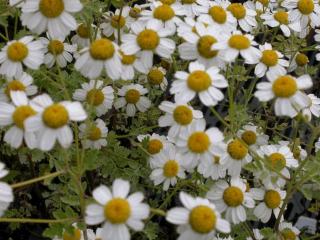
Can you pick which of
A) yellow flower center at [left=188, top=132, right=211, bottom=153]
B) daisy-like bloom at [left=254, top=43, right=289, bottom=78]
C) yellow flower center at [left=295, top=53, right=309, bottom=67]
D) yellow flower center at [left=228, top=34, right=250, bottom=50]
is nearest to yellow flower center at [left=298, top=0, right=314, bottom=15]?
yellow flower center at [left=295, top=53, right=309, bottom=67]

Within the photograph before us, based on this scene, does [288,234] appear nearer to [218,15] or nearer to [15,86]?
[218,15]

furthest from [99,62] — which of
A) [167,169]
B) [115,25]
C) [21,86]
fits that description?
[115,25]

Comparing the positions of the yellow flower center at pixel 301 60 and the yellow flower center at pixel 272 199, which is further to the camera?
the yellow flower center at pixel 301 60

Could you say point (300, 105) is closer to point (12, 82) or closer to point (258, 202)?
point (258, 202)

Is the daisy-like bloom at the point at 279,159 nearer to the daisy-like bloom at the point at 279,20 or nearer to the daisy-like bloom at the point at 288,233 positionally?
the daisy-like bloom at the point at 288,233

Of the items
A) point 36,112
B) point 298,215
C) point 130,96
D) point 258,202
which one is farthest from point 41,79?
point 298,215

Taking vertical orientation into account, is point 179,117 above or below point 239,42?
below

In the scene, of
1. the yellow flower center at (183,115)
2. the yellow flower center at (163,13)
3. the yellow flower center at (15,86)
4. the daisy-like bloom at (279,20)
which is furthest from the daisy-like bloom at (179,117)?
the daisy-like bloom at (279,20)
